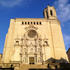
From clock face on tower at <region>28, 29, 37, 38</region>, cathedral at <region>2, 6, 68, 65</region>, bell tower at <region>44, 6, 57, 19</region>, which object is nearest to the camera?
cathedral at <region>2, 6, 68, 65</region>

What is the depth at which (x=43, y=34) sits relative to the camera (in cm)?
2416

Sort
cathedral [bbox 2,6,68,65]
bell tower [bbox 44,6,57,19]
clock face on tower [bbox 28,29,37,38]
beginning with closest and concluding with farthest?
cathedral [bbox 2,6,68,65]
clock face on tower [bbox 28,29,37,38]
bell tower [bbox 44,6,57,19]

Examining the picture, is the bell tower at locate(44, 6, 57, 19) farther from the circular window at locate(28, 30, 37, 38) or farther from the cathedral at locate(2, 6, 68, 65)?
the circular window at locate(28, 30, 37, 38)

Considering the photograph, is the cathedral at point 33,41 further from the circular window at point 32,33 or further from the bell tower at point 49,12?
the bell tower at point 49,12

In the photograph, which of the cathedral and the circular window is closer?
the cathedral

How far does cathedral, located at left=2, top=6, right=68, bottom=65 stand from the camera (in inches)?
818

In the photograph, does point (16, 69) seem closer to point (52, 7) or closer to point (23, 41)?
Result: point (23, 41)

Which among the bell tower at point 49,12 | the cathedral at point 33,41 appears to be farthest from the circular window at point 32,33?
the bell tower at point 49,12

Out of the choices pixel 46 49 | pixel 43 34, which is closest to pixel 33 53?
pixel 46 49

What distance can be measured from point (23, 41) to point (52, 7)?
1630 cm

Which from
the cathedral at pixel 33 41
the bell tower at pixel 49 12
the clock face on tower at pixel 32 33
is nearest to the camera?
the cathedral at pixel 33 41

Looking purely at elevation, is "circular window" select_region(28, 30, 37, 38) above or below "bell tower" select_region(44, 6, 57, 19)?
below

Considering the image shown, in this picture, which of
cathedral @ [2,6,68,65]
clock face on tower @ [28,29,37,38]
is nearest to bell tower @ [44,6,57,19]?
cathedral @ [2,6,68,65]

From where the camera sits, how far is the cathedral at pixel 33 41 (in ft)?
68.1
